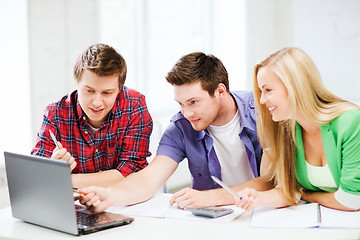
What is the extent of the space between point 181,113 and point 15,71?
110cm

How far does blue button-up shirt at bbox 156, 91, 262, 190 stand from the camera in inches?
84.0

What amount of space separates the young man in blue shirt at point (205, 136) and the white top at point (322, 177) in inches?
9.4

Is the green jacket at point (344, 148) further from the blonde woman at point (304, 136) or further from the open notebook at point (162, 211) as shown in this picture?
the open notebook at point (162, 211)

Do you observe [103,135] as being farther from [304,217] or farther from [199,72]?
[304,217]

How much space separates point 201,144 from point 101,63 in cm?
56

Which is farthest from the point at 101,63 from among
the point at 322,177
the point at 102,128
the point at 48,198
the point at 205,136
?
the point at 322,177

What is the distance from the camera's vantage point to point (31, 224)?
1674 millimetres

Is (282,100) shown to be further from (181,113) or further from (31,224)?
(31,224)

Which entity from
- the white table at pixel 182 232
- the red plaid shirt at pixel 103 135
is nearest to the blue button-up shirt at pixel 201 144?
the red plaid shirt at pixel 103 135

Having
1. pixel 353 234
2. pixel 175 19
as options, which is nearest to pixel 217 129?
pixel 353 234

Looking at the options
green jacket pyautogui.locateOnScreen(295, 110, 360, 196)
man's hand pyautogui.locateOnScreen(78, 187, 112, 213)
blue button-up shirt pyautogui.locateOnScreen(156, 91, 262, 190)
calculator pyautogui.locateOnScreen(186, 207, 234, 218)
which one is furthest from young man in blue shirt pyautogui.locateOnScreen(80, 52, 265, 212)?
green jacket pyautogui.locateOnScreen(295, 110, 360, 196)

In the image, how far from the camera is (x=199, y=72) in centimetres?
208

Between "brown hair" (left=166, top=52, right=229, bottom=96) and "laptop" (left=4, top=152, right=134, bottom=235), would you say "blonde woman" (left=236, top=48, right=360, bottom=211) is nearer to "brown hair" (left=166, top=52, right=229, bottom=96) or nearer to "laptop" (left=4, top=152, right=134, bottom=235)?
"brown hair" (left=166, top=52, right=229, bottom=96)

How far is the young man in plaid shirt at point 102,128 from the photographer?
2025 mm
